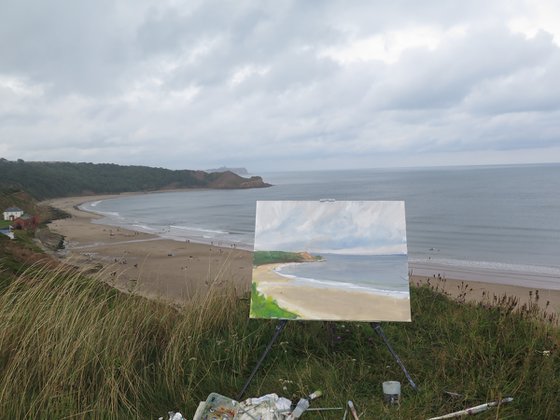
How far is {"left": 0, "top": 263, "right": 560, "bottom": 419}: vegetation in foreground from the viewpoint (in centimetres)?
346

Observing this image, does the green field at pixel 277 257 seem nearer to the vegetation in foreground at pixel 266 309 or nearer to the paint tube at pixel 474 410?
the vegetation in foreground at pixel 266 309

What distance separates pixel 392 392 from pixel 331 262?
3.95 feet

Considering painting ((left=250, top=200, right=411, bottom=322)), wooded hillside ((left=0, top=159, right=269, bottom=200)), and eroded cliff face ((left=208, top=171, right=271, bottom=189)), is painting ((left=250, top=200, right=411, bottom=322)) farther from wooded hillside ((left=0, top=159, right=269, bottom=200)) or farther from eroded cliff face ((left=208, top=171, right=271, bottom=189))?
eroded cliff face ((left=208, top=171, right=271, bottom=189))

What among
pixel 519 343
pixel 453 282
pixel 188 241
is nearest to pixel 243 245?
pixel 188 241

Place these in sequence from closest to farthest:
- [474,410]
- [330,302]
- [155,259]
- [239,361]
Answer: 1. [474,410]
2. [330,302]
3. [239,361]
4. [155,259]

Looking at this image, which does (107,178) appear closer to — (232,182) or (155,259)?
(232,182)

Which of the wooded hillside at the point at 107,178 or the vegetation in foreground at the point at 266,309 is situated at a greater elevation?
the wooded hillside at the point at 107,178

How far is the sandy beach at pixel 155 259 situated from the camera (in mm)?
12641

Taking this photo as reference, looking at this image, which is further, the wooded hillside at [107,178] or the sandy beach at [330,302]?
the wooded hillside at [107,178]

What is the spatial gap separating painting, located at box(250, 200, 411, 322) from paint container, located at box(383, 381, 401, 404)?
1.86 ft

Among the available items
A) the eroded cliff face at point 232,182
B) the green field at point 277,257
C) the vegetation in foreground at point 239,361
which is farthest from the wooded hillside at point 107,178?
the green field at point 277,257

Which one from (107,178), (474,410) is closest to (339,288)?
(474,410)

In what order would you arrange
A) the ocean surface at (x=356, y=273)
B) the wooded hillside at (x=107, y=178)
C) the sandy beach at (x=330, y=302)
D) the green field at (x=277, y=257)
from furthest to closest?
1. the wooded hillside at (x=107, y=178)
2. the green field at (x=277, y=257)
3. the ocean surface at (x=356, y=273)
4. the sandy beach at (x=330, y=302)

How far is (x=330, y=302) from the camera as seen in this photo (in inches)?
157
